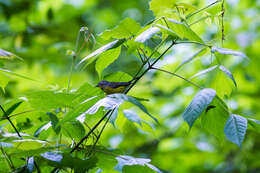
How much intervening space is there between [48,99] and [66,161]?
183mm

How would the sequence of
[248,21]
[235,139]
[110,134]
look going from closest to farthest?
[235,139] < [110,134] < [248,21]

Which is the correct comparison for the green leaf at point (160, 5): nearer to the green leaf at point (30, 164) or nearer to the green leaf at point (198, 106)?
the green leaf at point (198, 106)

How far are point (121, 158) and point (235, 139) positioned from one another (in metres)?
0.22

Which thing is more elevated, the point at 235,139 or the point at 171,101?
the point at 235,139

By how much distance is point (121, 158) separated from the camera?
595mm

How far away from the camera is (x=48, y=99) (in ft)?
2.15

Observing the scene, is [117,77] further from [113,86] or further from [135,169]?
[135,169]

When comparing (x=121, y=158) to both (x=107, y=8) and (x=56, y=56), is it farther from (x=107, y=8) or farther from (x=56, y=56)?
(x=107, y=8)

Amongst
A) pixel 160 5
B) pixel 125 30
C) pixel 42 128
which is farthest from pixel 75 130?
pixel 160 5

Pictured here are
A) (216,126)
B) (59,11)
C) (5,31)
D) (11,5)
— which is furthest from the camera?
(59,11)

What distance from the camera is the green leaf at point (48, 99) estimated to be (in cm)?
65

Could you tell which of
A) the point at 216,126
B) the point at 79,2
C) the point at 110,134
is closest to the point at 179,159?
the point at 110,134

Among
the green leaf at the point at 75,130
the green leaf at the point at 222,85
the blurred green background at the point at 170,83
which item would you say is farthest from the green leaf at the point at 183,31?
the blurred green background at the point at 170,83

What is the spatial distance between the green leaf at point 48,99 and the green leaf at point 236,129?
33cm
